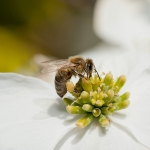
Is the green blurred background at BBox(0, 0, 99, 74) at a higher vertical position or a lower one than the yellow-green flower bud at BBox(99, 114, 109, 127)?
higher

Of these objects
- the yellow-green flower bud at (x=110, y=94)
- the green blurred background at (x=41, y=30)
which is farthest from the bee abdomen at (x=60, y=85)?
the green blurred background at (x=41, y=30)

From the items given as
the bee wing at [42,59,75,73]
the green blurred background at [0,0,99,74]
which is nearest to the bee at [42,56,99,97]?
the bee wing at [42,59,75,73]

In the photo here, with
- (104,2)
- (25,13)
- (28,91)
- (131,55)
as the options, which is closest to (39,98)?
(28,91)

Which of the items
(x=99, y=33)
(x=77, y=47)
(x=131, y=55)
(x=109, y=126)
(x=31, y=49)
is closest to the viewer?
(x=109, y=126)

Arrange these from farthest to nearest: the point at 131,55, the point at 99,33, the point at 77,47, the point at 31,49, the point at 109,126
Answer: the point at 77,47, the point at 31,49, the point at 99,33, the point at 131,55, the point at 109,126

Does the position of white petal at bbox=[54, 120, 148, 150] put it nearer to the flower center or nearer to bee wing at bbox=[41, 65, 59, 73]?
the flower center

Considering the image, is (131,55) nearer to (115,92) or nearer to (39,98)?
(115,92)

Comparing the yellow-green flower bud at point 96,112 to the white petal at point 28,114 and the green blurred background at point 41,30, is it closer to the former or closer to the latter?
the white petal at point 28,114
